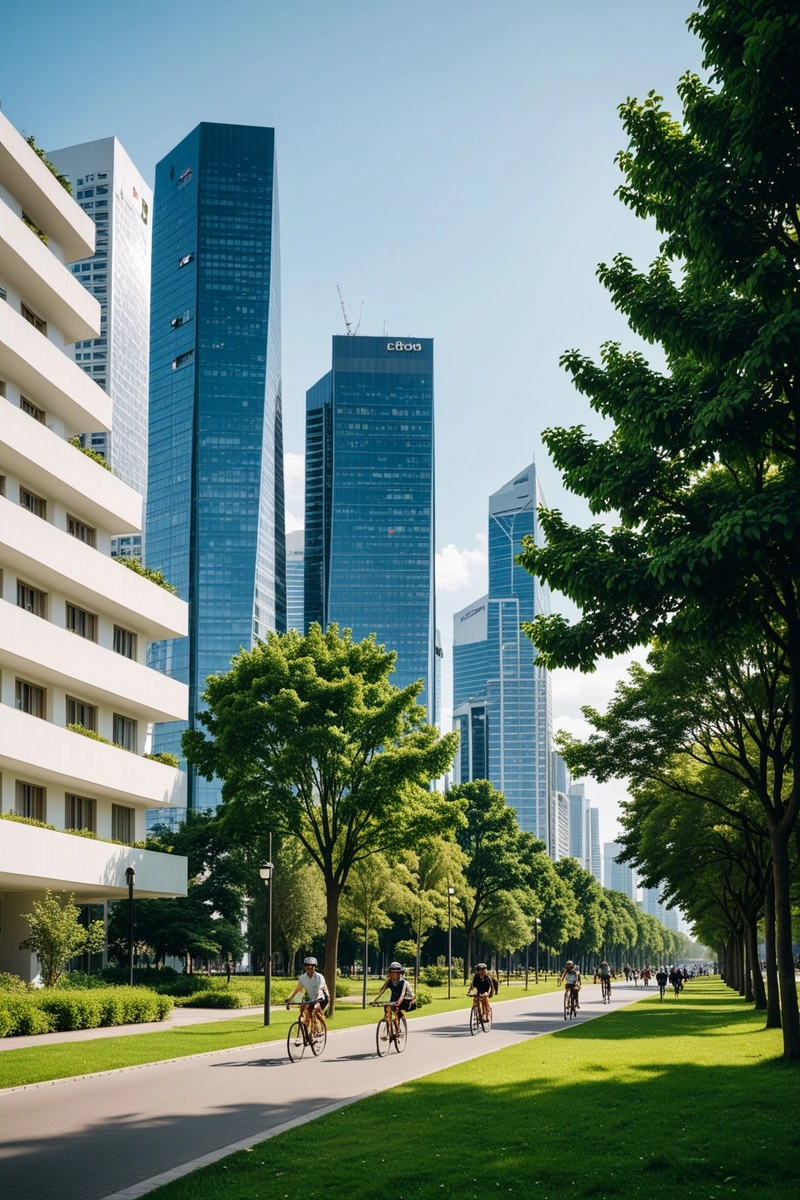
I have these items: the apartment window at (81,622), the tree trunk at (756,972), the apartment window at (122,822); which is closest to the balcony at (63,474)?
the apartment window at (81,622)

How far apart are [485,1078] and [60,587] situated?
87.9ft

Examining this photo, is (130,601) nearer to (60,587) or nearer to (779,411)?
(60,587)

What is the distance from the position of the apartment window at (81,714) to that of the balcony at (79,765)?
1.65 meters

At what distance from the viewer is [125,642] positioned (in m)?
47.2

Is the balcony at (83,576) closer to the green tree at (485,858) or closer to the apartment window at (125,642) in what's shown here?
the apartment window at (125,642)

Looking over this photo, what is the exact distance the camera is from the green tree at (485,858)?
88250 millimetres

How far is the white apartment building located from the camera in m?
36.5

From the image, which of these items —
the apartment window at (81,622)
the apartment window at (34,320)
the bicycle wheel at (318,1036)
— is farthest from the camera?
the apartment window at (81,622)

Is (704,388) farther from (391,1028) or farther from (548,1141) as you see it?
(391,1028)

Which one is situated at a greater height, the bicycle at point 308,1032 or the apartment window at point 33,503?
the apartment window at point 33,503

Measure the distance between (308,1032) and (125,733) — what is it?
2473cm

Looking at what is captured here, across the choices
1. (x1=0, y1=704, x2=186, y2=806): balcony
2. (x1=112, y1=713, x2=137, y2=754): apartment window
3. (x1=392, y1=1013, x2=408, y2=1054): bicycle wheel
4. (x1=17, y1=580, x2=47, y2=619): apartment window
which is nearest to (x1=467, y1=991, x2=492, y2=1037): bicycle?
(x1=392, y1=1013, x2=408, y2=1054): bicycle wheel

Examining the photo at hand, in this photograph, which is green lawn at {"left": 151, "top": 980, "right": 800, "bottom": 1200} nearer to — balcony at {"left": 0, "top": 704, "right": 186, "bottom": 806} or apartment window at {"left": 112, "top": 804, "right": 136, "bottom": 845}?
balcony at {"left": 0, "top": 704, "right": 186, "bottom": 806}

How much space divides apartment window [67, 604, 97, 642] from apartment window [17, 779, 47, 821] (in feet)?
19.4
